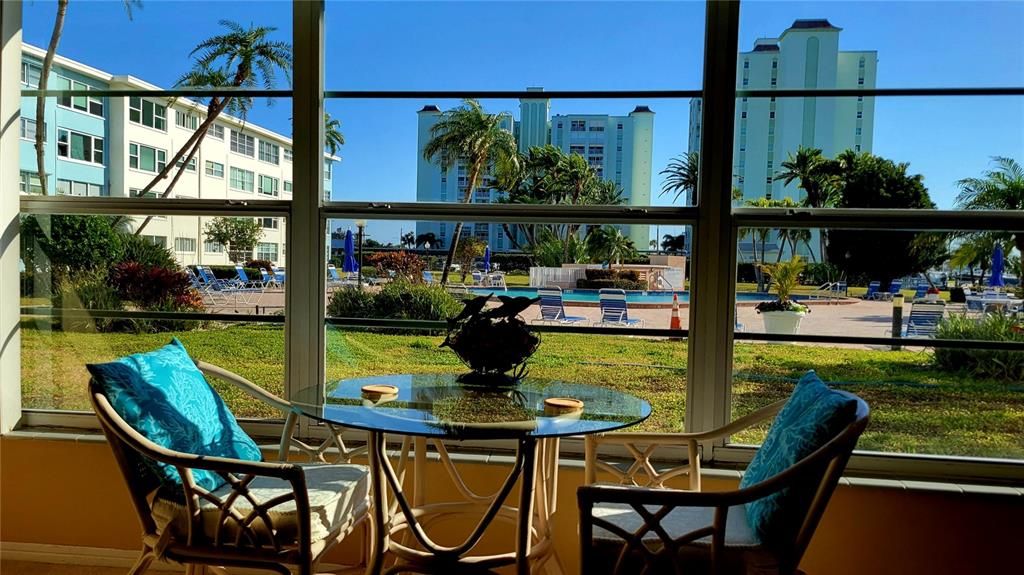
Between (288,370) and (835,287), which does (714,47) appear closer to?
(835,287)

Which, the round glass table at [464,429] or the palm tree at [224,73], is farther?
the palm tree at [224,73]

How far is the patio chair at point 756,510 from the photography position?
5.33 feet

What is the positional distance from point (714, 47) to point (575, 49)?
1.73 feet

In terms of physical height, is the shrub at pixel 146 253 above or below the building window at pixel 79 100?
below

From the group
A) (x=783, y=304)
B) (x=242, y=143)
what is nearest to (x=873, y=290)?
(x=783, y=304)

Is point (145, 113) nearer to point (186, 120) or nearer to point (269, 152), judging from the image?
point (186, 120)

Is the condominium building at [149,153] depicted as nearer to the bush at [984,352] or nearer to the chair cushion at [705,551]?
the chair cushion at [705,551]

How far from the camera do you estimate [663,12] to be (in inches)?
105

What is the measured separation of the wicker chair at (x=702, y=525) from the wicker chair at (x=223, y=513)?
29.2 inches

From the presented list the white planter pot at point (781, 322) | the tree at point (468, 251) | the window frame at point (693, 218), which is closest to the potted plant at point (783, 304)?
the white planter pot at point (781, 322)

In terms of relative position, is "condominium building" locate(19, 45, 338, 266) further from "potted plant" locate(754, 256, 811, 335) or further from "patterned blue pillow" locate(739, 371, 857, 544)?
"patterned blue pillow" locate(739, 371, 857, 544)

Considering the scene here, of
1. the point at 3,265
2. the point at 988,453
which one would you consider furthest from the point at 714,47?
the point at 3,265

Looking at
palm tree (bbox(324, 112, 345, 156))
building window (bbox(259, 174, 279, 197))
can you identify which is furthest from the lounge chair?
building window (bbox(259, 174, 279, 197))

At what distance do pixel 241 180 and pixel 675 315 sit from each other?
6.03 ft
